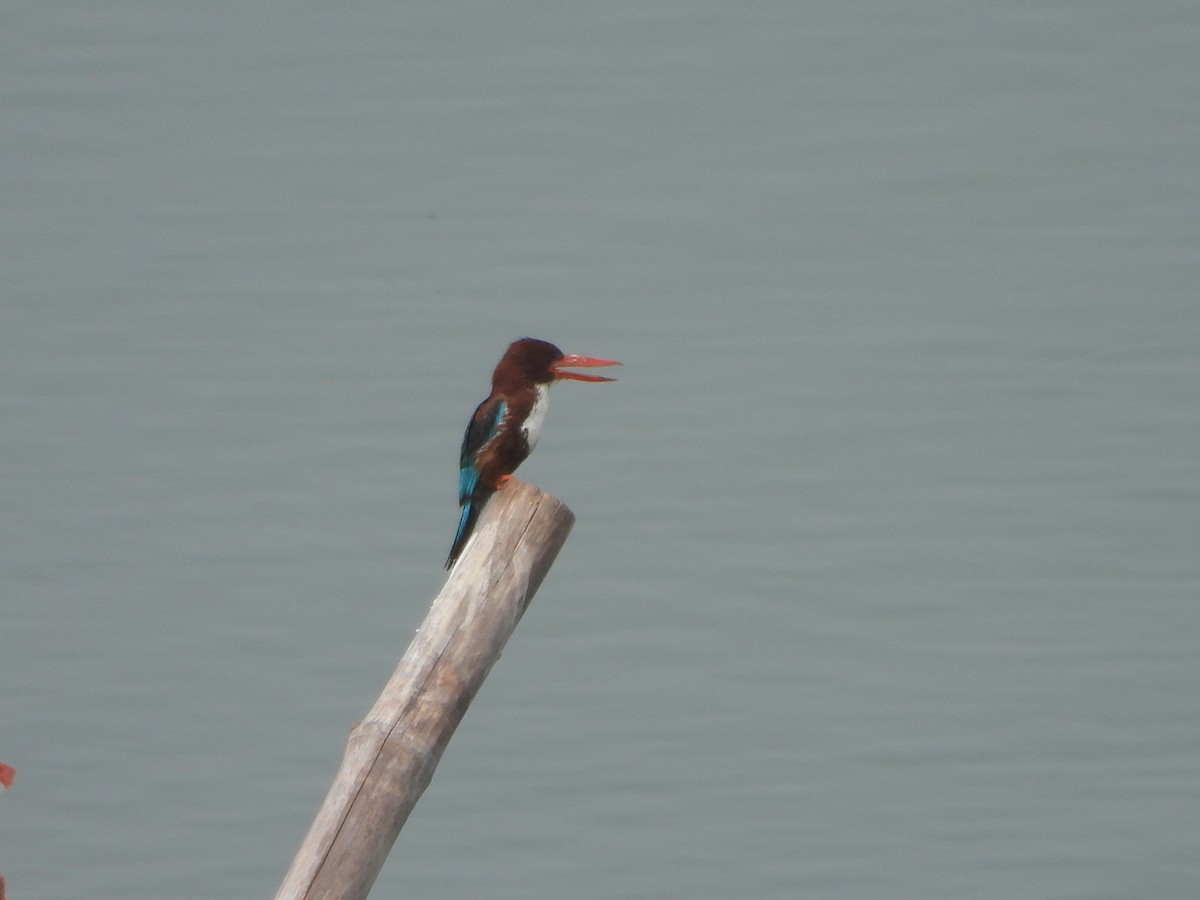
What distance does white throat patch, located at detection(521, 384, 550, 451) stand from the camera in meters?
2.87

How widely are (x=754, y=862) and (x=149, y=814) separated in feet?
5.20

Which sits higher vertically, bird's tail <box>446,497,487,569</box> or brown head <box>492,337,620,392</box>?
brown head <box>492,337,620,392</box>

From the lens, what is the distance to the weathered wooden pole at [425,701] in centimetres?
189

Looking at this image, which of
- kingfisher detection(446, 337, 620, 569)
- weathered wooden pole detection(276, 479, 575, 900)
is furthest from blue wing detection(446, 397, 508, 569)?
weathered wooden pole detection(276, 479, 575, 900)

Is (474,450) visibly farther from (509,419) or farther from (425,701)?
(425,701)

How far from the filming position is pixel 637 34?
17.9 feet

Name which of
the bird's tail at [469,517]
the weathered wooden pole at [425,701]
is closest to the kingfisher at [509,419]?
the bird's tail at [469,517]

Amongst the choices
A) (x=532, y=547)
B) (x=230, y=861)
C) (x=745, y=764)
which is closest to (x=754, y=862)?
(x=745, y=764)

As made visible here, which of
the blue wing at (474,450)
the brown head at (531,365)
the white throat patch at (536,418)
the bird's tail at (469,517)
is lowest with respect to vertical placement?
the bird's tail at (469,517)

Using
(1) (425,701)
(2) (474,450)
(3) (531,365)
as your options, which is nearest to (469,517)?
(2) (474,450)

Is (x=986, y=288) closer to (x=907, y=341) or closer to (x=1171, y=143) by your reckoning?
(x=907, y=341)

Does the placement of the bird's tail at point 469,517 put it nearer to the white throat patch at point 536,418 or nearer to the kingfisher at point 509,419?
the kingfisher at point 509,419

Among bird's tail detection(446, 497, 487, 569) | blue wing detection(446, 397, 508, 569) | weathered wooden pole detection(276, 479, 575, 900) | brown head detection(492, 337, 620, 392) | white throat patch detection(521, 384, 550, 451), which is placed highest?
brown head detection(492, 337, 620, 392)

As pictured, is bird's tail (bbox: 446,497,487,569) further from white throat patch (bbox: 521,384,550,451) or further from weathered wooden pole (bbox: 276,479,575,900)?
weathered wooden pole (bbox: 276,479,575,900)
